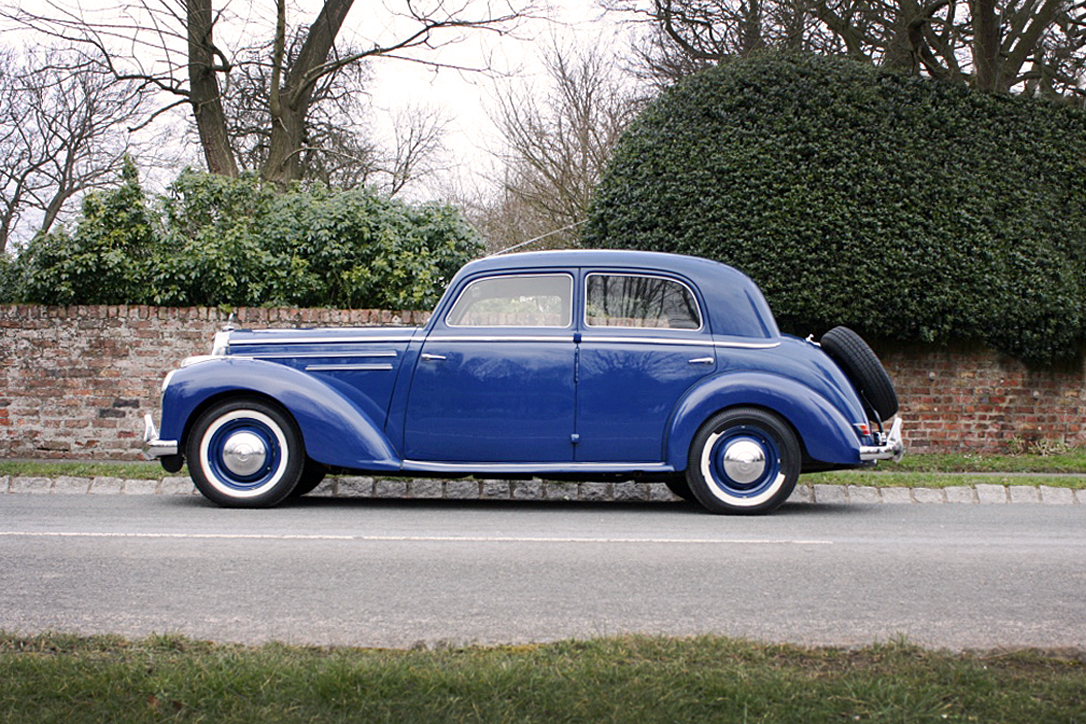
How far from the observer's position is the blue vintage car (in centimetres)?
768

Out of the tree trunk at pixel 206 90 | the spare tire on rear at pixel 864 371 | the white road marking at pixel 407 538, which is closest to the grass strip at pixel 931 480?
the spare tire on rear at pixel 864 371

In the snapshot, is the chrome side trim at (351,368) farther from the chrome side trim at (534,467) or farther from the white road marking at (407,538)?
the white road marking at (407,538)

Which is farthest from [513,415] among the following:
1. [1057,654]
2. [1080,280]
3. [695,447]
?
[1080,280]

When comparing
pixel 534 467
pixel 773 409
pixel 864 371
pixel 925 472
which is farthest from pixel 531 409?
pixel 925 472

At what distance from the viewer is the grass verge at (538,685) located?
2.88 meters

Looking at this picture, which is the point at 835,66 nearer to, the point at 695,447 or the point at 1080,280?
the point at 1080,280

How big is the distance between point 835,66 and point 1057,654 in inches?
417

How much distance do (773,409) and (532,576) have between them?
317 centimetres

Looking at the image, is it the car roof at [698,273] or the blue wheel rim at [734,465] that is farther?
the car roof at [698,273]

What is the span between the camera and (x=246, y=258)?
12008 mm

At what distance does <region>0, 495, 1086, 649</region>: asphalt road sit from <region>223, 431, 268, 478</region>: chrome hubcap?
487 millimetres

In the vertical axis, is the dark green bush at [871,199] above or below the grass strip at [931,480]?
above

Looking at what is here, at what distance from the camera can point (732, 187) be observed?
40.5ft

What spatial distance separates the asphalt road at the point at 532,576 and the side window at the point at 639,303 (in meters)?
1.43
